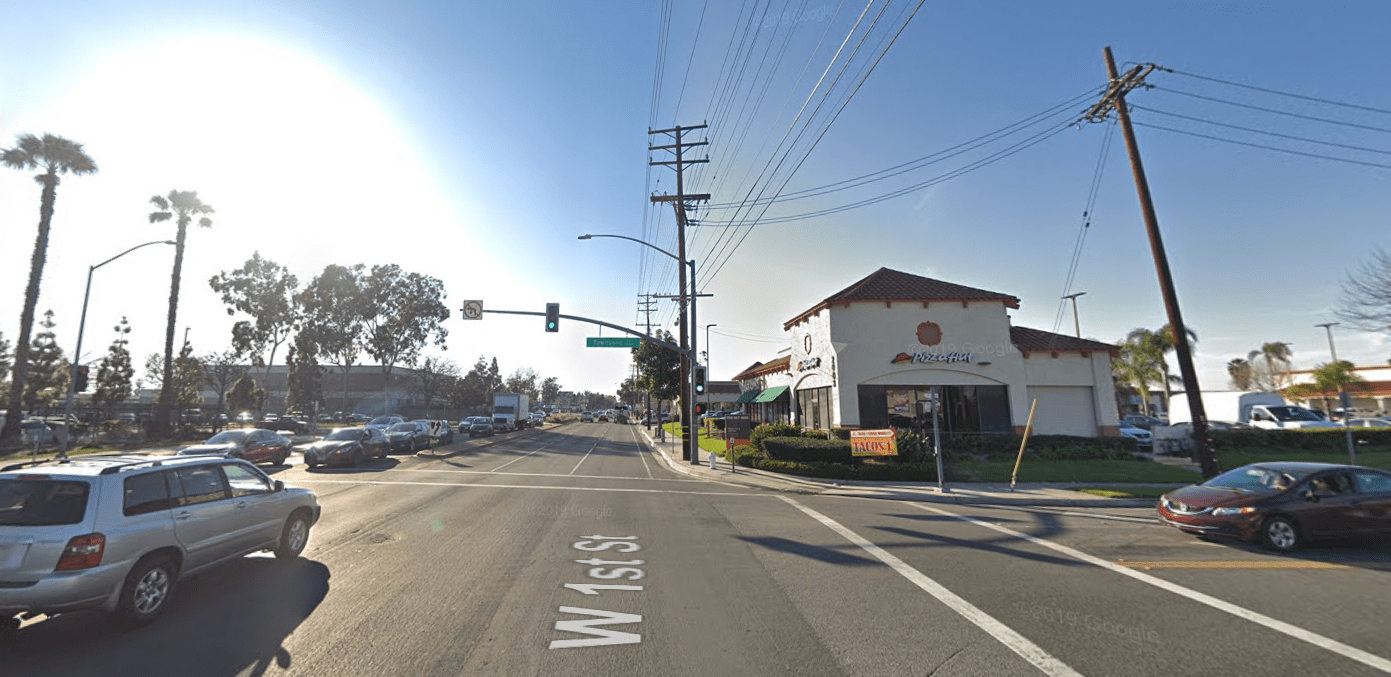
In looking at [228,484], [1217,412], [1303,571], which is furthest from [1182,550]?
[1217,412]

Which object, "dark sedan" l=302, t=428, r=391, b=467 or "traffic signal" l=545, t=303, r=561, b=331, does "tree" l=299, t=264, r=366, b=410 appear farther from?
"traffic signal" l=545, t=303, r=561, b=331

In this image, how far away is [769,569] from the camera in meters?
7.52

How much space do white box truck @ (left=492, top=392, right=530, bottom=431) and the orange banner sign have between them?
1509 inches

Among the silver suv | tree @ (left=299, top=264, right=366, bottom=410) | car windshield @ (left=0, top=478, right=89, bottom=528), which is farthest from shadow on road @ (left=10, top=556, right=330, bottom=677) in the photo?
tree @ (left=299, top=264, right=366, bottom=410)

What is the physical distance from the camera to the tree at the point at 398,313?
2085 inches

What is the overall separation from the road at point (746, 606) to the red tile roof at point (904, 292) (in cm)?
1492

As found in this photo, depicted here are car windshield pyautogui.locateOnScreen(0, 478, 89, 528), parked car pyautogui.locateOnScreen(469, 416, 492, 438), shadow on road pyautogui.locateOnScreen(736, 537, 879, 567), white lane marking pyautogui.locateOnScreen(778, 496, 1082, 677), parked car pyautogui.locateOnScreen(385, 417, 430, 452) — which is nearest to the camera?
white lane marking pyautogui.locateOnScreen(778, 496, 1082, 677)

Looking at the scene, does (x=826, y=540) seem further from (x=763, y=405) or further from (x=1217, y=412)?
(x=1217, y=412)

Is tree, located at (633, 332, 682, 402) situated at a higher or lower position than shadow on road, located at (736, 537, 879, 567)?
higher

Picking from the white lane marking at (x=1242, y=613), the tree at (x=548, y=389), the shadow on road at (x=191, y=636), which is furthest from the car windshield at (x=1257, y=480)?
the tree at (x=548, y=389)

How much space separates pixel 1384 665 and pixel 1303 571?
4.11 metres

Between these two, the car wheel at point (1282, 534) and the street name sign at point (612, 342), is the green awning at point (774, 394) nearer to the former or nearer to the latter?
the street name sign at point (612, 342)

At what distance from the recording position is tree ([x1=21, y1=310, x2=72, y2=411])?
3928 centimetres

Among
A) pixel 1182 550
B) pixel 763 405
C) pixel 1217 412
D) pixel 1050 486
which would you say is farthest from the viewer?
pixel 763 405
